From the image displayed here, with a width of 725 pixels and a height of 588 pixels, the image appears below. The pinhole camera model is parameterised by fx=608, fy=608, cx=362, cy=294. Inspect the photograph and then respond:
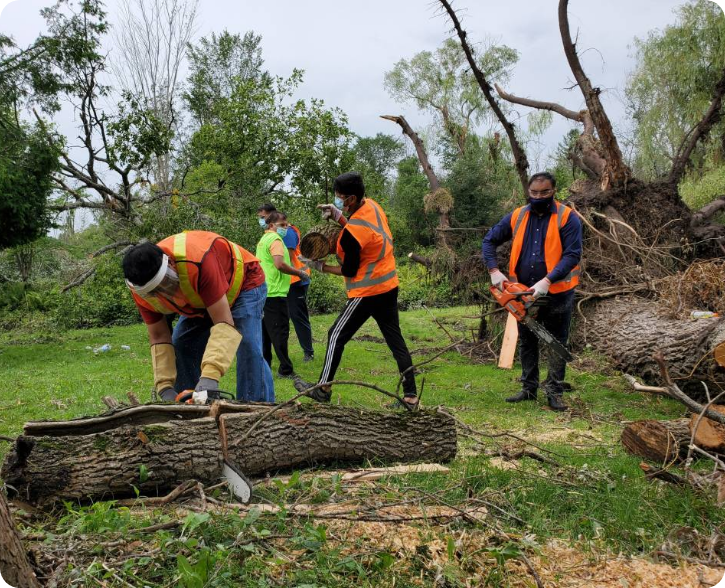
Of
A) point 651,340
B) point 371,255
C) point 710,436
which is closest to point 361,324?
point 371,255

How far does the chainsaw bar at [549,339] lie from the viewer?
18.2 ft

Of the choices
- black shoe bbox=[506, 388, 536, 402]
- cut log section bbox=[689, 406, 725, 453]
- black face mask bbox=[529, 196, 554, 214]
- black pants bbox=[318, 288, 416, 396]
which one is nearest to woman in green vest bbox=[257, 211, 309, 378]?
black pants bbox=[318, 288, 416, 396]

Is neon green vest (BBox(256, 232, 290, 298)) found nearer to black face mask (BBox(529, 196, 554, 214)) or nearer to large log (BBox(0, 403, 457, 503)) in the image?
black face mask (BBox(529, 196, 554, 214))

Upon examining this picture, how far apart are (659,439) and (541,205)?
263 cm

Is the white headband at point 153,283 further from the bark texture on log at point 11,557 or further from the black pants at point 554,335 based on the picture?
the black pants at point 554,335

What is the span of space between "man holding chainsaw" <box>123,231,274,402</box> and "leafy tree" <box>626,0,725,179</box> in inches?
584

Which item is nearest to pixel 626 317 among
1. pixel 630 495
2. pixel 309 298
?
pixel 630 495

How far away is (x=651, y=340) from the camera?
6.41 m

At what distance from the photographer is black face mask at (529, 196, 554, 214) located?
19.0 feet

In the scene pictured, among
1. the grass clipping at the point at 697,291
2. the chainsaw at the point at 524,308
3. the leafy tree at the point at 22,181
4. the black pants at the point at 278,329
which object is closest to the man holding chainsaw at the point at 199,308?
the chainsaw at the point at 524,308

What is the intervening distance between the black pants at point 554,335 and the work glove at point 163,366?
137 inches

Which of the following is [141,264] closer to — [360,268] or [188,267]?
[188,267]

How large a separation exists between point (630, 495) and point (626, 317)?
454 cm

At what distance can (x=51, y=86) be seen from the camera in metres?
12.2
